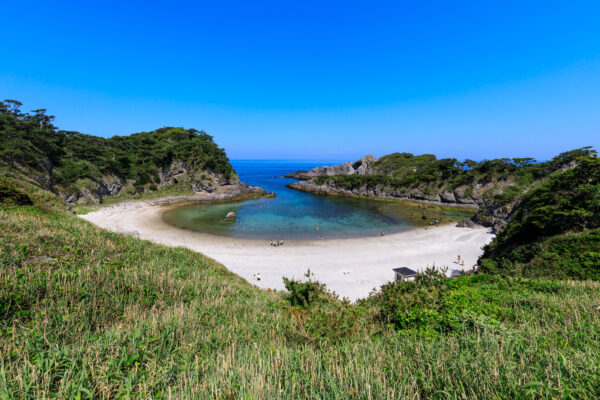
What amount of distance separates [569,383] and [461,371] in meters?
0.86

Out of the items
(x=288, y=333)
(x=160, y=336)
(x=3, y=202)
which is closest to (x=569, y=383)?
(x=288, y=333)

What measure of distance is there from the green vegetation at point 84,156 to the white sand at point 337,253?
13373 mm

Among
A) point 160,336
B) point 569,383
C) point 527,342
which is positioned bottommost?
point 160,336

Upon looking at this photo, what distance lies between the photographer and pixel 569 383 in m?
2.00

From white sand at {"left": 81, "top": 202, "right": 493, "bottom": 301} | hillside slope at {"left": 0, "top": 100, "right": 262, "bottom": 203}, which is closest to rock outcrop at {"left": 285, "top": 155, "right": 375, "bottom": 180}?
hillside slope at {"left": 0, "top": 100, "right": 262, "bottom": 203}

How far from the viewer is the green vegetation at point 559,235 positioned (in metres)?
8.91

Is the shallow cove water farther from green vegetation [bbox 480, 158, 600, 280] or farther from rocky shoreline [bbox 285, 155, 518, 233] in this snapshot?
green vegetation [bbox 480, 158, 600, 280]

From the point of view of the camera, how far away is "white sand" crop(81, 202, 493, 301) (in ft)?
54.7

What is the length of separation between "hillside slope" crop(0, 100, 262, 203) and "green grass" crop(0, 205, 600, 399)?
3875 centimetres

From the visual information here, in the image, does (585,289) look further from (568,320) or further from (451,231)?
(451,231)

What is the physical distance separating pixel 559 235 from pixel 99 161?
68258mm

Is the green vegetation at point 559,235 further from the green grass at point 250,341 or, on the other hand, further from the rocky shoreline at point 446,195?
the rocky shoreline at point 446,195

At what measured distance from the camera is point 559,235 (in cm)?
1119

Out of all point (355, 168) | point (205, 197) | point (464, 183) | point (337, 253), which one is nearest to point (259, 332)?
point (337, 253)
